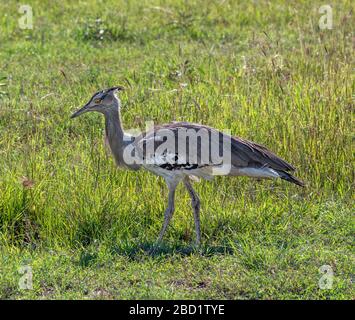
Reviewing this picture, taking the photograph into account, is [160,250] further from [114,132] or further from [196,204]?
[114,132]

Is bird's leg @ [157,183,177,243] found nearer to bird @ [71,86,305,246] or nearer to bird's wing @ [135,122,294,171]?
bird @ [71,86,305,246]

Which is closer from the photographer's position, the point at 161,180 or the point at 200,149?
the point at 200,149

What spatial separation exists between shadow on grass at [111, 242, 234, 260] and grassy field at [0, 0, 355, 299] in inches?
0.6

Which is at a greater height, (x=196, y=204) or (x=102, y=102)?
(x=102, y=102)

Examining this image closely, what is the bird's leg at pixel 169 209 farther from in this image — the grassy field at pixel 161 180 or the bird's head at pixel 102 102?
the bird's head at pixel 102 102

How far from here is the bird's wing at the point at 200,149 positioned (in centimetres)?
702

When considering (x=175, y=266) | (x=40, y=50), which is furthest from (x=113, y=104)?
(x=40, y=50)

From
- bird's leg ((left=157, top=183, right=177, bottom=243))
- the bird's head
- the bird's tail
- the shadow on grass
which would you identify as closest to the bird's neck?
the bird's head

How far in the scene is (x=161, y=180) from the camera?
7777 millimetres

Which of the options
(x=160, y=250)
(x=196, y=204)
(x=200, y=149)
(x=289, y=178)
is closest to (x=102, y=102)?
(x=200, y=149)

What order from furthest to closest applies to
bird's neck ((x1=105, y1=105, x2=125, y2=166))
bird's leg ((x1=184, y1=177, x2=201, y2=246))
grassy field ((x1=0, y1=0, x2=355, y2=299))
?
bird's neck ((x1=105, y1=105, x2=125, y2=166)), bird's leg ((x1=184, y1=177, x2=201, y2=246)), grassy field ((x1=0, y1=0, x2=355, y2=299))

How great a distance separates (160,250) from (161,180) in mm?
1009

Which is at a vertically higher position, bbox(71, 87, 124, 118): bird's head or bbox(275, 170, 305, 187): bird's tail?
bbox(71, 87, 124, 118): bird's head

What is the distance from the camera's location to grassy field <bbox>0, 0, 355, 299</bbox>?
6.50m
